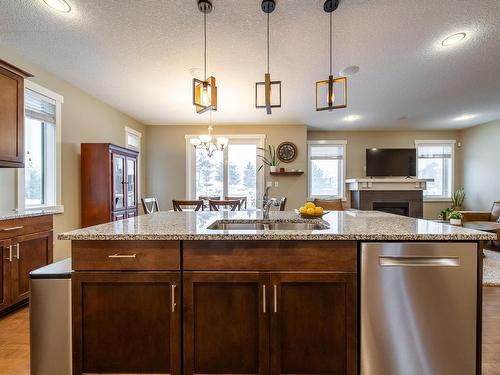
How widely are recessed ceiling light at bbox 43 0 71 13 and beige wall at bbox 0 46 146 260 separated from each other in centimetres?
116

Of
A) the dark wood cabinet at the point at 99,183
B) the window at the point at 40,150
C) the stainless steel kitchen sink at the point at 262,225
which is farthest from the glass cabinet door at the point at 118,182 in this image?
the stainless steel kitchen sink at the point at 262,225

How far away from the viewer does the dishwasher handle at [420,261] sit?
1318 mm

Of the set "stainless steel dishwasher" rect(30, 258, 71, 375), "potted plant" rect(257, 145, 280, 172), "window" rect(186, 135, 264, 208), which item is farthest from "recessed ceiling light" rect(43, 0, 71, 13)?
"potted plant" rect(257, 145, 280, 172)

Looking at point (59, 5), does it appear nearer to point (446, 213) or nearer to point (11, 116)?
point (11, 116)

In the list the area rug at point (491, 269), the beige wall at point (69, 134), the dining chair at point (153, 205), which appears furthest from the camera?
the dining chair at point (153, 205)

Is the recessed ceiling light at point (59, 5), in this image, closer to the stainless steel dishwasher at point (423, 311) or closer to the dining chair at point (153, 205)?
the dining chair at point (153, 205)

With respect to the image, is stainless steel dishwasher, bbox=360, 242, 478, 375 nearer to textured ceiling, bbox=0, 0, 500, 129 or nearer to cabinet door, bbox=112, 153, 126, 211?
textured ceiling, bbox=0, 0, 500, 129

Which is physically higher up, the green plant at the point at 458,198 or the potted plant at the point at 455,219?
the green plant at the point at 458,198

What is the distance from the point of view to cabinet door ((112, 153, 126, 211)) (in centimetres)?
388

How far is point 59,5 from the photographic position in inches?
81.7

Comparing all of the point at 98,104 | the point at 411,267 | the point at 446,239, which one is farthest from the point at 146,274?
the point at 98,104

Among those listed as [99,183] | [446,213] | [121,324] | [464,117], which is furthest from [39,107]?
[464,117]

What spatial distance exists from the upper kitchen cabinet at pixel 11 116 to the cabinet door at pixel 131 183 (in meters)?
1.71

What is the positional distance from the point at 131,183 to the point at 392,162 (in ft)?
19.2
